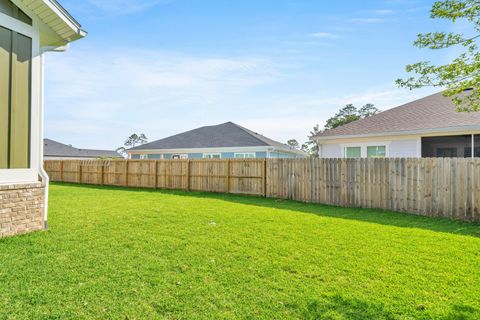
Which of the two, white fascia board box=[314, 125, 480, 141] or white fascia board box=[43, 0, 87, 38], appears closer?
white fascia board box=[43, 0, 87, 38]

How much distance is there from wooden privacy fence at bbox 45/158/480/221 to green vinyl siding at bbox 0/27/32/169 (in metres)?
8.51

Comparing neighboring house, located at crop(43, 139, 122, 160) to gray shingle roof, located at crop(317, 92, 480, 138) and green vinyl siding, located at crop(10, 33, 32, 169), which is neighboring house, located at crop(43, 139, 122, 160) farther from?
gray shingle roof, located at crop(317, 92, 480, 138)

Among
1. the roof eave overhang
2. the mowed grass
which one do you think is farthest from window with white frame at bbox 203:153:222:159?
the roof eave overhang

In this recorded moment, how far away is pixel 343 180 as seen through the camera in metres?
9.95

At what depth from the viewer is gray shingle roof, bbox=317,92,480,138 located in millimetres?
11414

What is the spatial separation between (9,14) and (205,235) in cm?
542

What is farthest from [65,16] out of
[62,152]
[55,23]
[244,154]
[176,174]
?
[62,152]

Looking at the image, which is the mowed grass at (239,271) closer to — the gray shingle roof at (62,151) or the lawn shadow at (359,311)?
the lawn shadow at (359,311)

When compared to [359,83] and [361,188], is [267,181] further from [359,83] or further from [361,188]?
[359,83]

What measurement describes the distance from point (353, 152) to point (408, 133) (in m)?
2.46

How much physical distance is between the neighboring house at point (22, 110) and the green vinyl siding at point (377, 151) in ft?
39.9

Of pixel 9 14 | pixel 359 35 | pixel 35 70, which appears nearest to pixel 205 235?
pixel 35 70

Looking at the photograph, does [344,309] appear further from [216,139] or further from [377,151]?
[216,139]

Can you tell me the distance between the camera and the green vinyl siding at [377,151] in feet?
42.3
